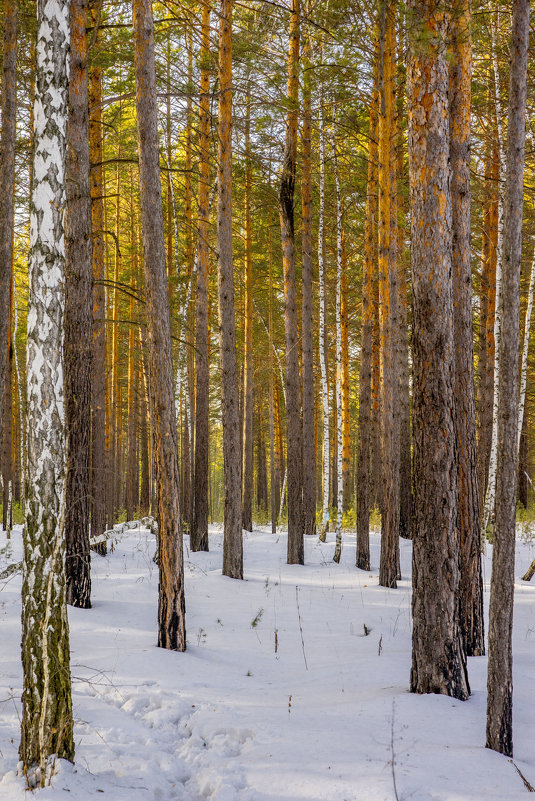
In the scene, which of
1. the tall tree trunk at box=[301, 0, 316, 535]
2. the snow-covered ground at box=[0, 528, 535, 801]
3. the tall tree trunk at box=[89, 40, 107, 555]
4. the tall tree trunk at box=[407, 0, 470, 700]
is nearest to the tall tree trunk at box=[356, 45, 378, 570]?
the tall tree trunk at box=[301, 0, 316, 535]

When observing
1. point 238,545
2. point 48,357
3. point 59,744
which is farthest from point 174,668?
point 238,545

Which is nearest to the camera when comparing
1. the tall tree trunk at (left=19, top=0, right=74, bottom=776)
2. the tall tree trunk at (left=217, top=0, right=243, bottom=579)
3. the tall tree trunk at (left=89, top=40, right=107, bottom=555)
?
the tall tree trunk at (left=19, top=0, right=74, bottom=776)

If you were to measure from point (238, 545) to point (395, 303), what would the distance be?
5.01 metres

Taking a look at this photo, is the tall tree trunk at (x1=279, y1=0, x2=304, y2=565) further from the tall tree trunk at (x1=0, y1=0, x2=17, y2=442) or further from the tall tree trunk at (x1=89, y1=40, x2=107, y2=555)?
the tall tree trunk at (x1=0, y1=0, x2=17, y2=442)

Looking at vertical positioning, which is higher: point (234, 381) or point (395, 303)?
point (395, 303)

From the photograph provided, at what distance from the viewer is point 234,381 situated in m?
9.57

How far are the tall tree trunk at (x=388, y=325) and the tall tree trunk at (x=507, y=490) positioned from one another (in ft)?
17.3

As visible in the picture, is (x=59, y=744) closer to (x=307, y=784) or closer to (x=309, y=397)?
(x=307, y=784)

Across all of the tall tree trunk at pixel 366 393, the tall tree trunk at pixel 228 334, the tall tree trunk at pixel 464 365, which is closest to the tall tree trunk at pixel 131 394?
the tall tree trunk at pixel 228 334

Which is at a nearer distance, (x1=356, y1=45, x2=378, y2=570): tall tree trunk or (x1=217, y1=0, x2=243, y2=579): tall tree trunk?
(x1=217, y1=0, x2=243, y2=579): tall tree trunk

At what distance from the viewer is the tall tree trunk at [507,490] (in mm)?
3609

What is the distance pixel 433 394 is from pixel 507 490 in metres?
1.10

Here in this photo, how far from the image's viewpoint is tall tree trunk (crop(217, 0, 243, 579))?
9.41 meters

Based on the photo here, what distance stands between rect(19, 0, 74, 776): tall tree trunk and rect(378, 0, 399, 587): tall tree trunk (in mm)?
6559
